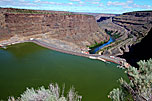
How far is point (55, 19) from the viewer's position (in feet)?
144

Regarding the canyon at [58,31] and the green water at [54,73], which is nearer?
the green water at [54,73]

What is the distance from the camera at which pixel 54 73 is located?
720 inches

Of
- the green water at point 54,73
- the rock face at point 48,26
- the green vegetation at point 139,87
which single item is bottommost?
the green water at point 54,73

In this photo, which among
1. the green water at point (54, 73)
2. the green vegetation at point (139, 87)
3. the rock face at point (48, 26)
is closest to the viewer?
the green vegetation at point (139, 87)

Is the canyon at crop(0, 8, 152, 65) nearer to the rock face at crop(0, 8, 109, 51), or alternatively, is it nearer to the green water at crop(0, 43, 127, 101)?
the rock face at crop(0, 8, 109, 51)

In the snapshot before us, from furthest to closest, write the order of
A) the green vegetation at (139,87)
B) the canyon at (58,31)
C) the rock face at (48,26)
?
the rock face at (48,26) < the canyon at (58,31) < the green vegetation at (139,87)

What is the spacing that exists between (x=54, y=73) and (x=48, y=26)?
27.8 meters

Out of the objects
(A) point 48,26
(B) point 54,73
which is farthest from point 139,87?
(A) point 48,26

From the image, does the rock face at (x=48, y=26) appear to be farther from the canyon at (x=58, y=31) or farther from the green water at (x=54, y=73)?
the green water at (x=54, y=73)

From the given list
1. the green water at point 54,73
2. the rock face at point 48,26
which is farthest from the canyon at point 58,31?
the green water at point 54,73

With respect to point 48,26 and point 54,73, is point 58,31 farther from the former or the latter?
point 54,73

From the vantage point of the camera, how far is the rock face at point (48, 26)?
3469cm

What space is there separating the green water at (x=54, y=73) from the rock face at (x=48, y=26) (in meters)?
11.1

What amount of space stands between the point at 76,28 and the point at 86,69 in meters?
31.3
